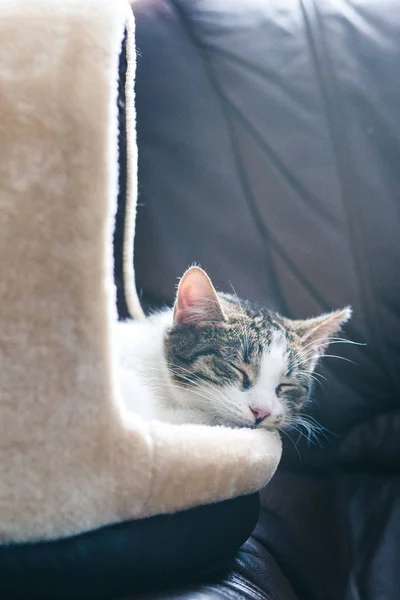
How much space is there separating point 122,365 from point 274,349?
0.23 metres

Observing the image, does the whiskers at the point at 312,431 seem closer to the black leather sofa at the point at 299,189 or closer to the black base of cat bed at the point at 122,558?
the black leather sofa at the point at 299,189

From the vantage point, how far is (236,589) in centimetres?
68

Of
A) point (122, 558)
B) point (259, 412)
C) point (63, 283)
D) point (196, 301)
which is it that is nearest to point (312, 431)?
point (259, 412)

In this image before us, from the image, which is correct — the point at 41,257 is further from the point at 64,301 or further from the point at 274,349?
the point at 274,349

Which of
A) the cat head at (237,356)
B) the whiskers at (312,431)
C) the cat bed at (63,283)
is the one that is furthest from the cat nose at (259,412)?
the cat bed at (63,283)

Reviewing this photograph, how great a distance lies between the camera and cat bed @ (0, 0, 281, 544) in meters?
0.46

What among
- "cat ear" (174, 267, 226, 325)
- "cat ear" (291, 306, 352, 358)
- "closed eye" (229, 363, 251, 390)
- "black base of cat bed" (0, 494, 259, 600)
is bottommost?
"black base of cat bed" (0, 494, 259, 600)

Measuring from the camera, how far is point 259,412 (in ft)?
2.59

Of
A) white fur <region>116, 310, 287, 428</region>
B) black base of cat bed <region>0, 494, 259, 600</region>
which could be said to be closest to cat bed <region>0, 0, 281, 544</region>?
black base of cat bed <region>0, 494, 259, 600</region>

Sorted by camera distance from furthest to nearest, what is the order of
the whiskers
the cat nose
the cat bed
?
the whiskers
the cat nose
the cat bed

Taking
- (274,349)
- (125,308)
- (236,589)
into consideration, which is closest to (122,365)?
(125,308)

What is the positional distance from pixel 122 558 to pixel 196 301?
0.38 m

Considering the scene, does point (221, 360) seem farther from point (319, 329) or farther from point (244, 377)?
point (319, 329)

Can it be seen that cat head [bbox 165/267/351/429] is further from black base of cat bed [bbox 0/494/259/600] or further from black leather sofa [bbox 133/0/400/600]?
black base of cat bed [bbox 0/494/259/600]
